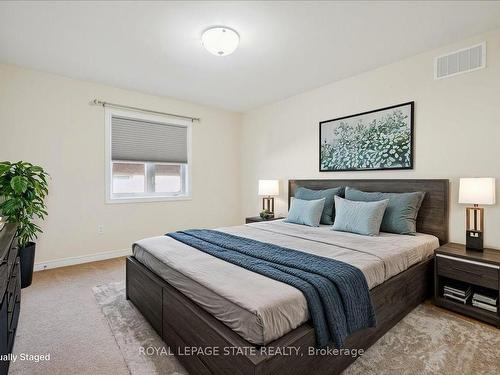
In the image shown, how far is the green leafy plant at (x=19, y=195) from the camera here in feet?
9.00

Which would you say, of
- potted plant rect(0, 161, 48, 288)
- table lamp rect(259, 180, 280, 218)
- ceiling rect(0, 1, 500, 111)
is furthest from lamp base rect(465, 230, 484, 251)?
potted plant rect(0, 161, 48, 288)

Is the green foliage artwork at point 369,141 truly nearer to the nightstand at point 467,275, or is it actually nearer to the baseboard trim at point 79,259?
the nightstand at point 467,275

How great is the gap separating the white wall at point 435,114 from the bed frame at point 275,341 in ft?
0.73

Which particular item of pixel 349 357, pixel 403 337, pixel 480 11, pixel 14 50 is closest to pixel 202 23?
pixel 14 50

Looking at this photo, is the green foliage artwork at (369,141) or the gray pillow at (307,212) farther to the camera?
the gray pillow at (307,212)

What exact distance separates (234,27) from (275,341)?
8.06 feet

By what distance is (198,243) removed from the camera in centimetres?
235

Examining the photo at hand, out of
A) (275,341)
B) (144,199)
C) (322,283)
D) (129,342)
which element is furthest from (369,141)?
(144,199)

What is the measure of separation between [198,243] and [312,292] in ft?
3.95

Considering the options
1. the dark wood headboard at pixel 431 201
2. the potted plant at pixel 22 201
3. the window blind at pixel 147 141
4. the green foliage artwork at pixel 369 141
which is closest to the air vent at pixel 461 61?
the green foliage artwork at pixel 369 141

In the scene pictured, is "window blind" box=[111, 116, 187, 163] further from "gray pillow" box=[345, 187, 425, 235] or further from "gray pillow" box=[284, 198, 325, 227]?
"gray pillow" box=[345, 187, 425, 235]

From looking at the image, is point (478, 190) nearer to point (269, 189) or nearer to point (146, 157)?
point (269, 189)

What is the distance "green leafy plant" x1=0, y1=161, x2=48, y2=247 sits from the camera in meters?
2.74

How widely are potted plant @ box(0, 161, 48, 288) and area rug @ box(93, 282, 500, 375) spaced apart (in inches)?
51.8
